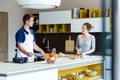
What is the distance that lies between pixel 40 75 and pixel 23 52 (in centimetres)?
89

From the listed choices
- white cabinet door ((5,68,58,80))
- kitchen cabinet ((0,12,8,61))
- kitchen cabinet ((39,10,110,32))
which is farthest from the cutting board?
white cabinet door ((5,68,58,80))

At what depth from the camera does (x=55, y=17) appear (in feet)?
21.3

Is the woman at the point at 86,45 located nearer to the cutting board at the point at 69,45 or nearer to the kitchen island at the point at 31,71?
the kitchen island at the point at 31,71

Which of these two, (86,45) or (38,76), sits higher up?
(86,45)

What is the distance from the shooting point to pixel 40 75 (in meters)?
2.44

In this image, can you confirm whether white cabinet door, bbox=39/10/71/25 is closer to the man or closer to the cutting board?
the cutting board

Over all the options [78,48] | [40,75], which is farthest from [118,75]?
[78,48]

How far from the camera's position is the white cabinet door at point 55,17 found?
20.6 ft

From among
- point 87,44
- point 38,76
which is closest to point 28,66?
point 38,76

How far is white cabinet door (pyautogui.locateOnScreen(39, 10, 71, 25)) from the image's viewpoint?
629 cm

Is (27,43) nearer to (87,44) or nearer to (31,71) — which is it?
(87,44)

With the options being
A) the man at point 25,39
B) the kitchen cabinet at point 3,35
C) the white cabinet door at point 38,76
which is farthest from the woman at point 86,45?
the kitchen cabinet at point 3,35

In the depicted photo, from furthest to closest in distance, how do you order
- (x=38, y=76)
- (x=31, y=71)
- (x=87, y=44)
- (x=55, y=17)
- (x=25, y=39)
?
(x=55, y=17) < (x=87, y=44) < (x=25, y=39) < (x=38, y=76) < (x=31, y=71)

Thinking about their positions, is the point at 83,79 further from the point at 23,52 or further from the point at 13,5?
the point at 13,5
